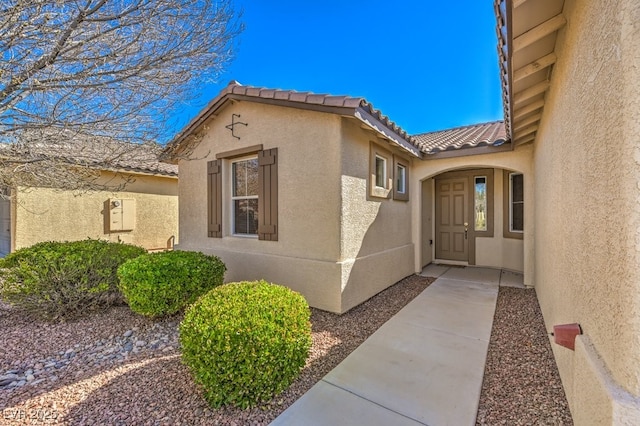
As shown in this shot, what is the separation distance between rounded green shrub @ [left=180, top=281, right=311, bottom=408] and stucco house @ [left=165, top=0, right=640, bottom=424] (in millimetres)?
2408

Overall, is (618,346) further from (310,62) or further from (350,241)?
(310,62)

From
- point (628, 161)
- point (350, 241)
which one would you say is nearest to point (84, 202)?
point (350, 241)

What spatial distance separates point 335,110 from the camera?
16.6 feet

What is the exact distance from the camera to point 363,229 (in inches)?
242

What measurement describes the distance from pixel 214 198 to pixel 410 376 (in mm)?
6000

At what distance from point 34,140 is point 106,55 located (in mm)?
1950

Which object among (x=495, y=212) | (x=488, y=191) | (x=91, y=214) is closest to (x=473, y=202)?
(x=488, y=191)

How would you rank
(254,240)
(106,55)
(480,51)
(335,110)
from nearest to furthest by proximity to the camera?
(106,55) < (335,110) < (254,240) < (480,51)

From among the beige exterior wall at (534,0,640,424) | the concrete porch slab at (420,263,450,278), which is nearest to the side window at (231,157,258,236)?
the concrete porch slab at (420,263,450,278)

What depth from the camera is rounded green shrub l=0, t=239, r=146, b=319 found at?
4.97 meters

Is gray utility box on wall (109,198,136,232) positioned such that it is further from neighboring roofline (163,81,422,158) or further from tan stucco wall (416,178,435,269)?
tan stucco wall (416,178,435,269)


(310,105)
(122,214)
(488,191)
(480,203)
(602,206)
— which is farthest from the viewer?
(122,214)

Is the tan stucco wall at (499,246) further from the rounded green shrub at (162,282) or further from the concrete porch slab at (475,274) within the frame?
the rounded green shrub at (162,282)

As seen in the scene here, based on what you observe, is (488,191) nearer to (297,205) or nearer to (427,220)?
(427,220)
